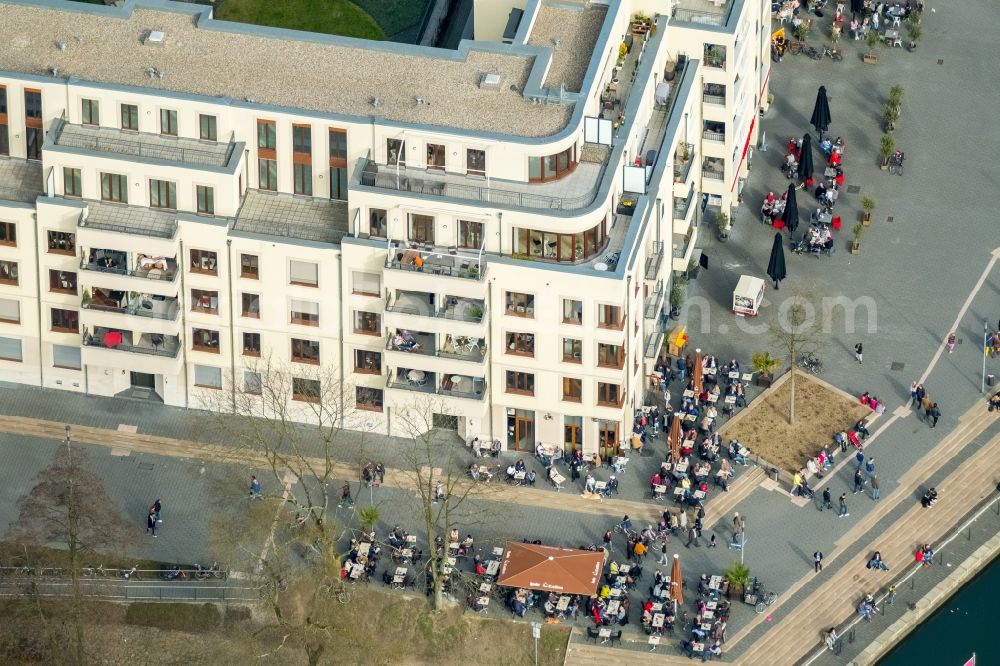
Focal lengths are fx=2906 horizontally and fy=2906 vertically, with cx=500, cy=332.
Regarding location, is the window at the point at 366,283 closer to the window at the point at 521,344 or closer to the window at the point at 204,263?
the window at the point at 521,344

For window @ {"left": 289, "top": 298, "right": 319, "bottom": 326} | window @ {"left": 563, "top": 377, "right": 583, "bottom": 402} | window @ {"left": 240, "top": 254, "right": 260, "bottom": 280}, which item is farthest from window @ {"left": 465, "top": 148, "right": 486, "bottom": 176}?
window @ {"left": 240, "top": 254, "right": 260, "bottom": 280}

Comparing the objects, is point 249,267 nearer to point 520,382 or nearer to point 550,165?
point 520,382

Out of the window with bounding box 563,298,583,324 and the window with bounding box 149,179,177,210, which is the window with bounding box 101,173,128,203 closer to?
the window with bounding box 149,179,177,210

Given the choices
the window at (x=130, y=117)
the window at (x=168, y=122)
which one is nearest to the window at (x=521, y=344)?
the window at (x=168, y=122)

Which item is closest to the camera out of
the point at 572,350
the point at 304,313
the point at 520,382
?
the point at 572,350

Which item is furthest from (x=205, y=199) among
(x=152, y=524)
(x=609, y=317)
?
(x=609, y=317)

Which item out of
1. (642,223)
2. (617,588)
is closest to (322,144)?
(642,223)

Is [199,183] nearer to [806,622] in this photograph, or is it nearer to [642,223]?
[642,223]
